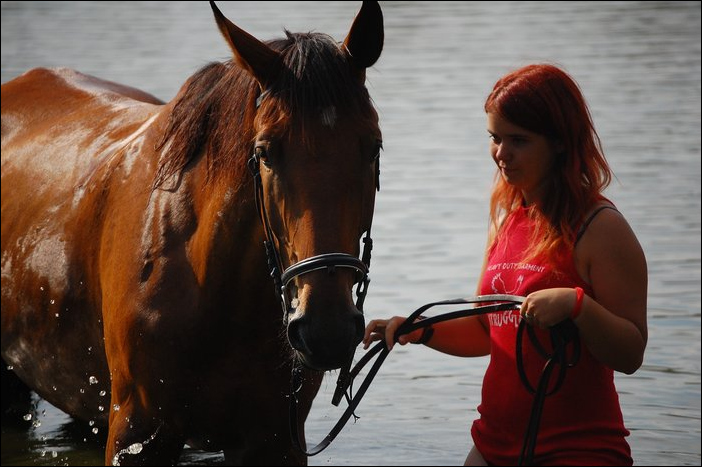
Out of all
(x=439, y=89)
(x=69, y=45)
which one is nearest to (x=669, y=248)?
(x=439, y=89)

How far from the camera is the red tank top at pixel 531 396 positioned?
3.41m

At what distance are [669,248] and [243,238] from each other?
22.6 feet

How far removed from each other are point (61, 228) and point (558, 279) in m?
2.42

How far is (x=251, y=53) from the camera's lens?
143 inches

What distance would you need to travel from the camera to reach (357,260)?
3352mm

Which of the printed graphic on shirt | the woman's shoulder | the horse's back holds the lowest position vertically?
the horse's back

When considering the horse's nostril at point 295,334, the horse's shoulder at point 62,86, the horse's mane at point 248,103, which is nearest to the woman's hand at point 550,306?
the horse's nostril at point 295,334

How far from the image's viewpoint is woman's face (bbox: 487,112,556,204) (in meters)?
3.53

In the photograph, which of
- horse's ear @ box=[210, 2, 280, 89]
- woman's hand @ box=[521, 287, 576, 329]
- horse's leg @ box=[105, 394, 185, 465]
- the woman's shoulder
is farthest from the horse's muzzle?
horse's leg @ box=[105, 394, 185, 465]

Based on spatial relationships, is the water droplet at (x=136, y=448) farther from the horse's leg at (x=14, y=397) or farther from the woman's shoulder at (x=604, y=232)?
the horse's leg at (x=14, y=397)

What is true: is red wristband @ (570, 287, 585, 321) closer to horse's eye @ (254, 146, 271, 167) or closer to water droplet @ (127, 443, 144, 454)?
horse's eye @ (254, 146, 271, 167)

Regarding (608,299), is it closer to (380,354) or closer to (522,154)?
(522,154)

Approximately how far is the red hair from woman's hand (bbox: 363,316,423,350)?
0.47m

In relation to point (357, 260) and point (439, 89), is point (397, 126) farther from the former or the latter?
point (357, 260)
